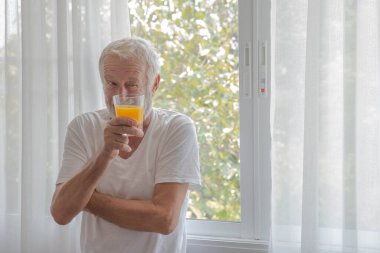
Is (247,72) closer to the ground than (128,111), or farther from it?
farther from it

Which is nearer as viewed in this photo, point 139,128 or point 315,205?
point 139,128

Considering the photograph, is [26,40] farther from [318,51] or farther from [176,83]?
[318,51]

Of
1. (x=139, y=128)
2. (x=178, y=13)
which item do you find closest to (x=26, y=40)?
(x=178, y=13)

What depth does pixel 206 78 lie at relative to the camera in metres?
2.60

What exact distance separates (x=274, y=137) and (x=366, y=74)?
1.50 ft

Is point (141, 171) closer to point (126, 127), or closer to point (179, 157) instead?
point (179, 157)

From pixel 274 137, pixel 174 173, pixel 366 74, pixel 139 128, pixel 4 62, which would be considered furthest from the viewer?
pixel 4 62

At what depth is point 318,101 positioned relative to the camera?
2148 millimetres

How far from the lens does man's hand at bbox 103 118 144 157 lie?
169cm

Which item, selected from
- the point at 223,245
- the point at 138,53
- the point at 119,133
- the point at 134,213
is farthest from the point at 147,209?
the point at 223,245

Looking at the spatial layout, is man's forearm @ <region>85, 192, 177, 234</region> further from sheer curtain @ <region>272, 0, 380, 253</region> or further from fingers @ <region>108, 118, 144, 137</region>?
sheer curtain @ <region>272, 0, 380, 253</region>

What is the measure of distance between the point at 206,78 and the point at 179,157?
0.80 m

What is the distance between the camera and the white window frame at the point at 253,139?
2.43 metres

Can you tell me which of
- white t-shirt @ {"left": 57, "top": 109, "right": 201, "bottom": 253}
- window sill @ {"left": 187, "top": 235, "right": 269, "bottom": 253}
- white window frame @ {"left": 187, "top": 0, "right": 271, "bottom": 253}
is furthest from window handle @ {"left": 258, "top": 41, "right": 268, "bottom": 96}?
window sill @ {"left": 187, "top": 235, "right": 269, "bottom": 253}
